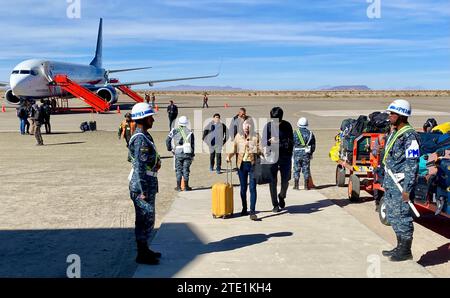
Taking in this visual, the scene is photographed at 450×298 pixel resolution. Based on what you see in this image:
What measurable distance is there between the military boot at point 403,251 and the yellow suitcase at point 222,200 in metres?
3.35

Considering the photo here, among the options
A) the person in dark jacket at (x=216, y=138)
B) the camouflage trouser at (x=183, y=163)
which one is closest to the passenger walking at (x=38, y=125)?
the person in dark jacket at (x=216, y=138)

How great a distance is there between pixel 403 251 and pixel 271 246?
1.89 meters

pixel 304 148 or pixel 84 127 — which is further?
pixel 84 127

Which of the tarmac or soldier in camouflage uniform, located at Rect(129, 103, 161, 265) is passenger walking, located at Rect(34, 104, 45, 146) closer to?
the tarmac

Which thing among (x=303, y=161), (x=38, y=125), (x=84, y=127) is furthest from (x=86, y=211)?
(x=84, y=127)

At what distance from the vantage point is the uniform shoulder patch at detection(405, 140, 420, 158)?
20.9 ft

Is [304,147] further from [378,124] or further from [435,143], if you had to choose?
[435,143]

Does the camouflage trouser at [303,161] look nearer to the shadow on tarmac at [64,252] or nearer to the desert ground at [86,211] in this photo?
the desert ground at [86,211]

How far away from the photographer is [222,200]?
9055 millimetres

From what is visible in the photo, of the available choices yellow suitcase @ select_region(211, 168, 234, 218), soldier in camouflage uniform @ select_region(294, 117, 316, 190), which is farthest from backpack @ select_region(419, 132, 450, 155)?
yellow suitcase @ select_region(211, 168, 234, 218)

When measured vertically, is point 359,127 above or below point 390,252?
→ above

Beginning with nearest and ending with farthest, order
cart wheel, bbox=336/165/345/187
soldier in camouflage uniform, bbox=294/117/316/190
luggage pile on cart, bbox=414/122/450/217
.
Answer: luggage pile on cart, bbox=414/122/450/217, soldier in camouflage uniform, bbox=294/117/316/190, cart wheel, bbox=336/165/345/187

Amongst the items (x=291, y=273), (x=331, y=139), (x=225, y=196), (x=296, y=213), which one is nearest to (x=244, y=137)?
(x=225, y=196)
